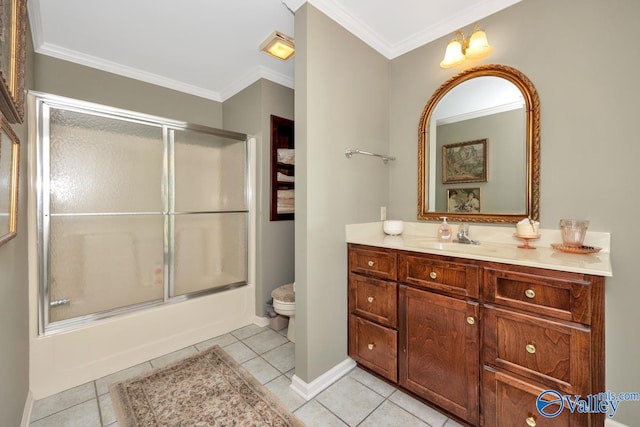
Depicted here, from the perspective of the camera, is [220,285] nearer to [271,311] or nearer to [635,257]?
[271,311]

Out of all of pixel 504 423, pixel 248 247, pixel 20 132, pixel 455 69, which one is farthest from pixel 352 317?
pixel 20 132

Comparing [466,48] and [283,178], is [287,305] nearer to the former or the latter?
[283,178]

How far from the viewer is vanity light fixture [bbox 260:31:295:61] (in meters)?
2.06

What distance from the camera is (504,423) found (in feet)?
4.03

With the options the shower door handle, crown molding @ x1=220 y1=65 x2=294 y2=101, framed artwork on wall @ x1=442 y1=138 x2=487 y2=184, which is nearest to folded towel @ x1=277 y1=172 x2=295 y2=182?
crown molding @ x1=220 y1=65 x2=294 y2=101

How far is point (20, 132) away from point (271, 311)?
2.17m

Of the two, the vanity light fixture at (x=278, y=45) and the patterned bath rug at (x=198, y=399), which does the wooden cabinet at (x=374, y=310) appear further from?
the vanity light fixture at (x=278, y=45)

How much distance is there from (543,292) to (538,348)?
0.25 meters

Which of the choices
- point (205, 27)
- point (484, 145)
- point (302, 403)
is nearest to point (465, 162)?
point (484, 145)

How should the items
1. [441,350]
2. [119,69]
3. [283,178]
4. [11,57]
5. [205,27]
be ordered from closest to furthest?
[11,57], [441,350], [205,27], [119,69], [283,178]

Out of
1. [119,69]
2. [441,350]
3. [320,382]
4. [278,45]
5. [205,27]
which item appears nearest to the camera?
[441,350]

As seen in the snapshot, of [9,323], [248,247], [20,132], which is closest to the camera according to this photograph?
[9,323]

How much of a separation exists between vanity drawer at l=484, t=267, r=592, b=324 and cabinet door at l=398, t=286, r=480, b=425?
15 centimetres

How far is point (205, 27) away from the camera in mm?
2029
